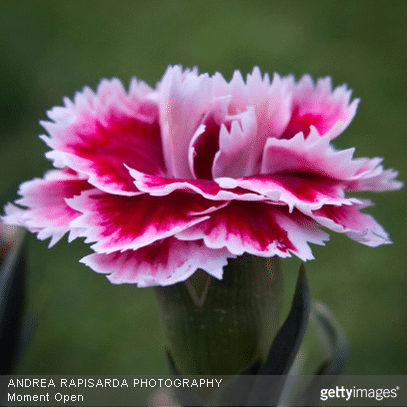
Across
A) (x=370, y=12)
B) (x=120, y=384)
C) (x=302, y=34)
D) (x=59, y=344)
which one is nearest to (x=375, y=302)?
(x=59, y=344)

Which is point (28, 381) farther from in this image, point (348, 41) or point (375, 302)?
point (348, 41)

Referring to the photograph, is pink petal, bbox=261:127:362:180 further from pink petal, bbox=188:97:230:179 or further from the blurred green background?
the blurred green background

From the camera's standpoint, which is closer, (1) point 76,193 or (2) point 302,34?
(1) point 76,193

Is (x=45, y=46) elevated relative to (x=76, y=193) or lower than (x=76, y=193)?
elevated

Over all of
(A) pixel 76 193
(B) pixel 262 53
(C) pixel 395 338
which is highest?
(B) pixel 262 53

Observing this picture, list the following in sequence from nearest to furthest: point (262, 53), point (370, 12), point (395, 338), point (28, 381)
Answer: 1. point (28, 381)
2. point (395, 338)
3. point (262, 53)
4. point (370, 12)

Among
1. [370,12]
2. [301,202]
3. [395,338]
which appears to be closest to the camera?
[301,202]

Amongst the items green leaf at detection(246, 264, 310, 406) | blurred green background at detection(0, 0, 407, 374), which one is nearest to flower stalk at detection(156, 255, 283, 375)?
green leaf at detection(246, 264, 310, 406)
